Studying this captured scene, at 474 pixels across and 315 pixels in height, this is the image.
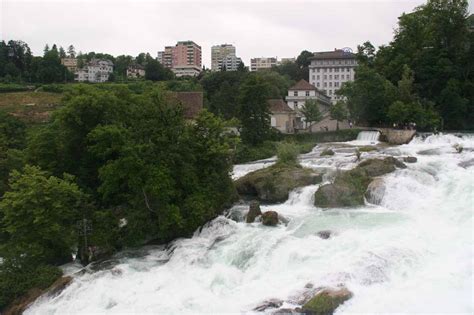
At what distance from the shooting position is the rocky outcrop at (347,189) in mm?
22906

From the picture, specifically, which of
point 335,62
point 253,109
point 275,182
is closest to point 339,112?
point 253,109

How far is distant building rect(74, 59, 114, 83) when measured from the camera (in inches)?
4502

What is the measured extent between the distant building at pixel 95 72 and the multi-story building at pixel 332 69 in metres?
58.2

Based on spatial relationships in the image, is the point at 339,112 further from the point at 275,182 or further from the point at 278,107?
the point at 275,182

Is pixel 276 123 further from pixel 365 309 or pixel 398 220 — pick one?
pixel 365 309

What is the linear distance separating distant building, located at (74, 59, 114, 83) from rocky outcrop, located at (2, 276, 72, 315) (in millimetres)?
104649

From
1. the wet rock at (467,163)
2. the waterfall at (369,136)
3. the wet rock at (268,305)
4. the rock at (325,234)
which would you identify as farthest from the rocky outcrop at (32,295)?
the waterfall at (369,136)

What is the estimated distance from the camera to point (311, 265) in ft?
52.1

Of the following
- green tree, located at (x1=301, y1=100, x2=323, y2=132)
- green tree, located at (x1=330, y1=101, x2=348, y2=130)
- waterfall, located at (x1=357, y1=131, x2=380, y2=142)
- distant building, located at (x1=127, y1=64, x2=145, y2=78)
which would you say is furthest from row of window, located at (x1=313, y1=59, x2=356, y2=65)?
distant building, located at (x1=127, y1=64, x2=145, y2=78)

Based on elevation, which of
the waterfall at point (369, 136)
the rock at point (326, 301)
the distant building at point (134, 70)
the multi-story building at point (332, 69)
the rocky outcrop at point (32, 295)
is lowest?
the rocky outcrop at point (32, 295)

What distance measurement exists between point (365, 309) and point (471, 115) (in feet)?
139

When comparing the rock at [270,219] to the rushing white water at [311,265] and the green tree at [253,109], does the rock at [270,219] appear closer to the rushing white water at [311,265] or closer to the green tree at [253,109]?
the rushing white water at [311,265]

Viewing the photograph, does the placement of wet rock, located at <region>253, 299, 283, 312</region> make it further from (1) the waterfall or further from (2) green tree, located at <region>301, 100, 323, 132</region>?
(2) green tree, located at <region>301, 100, 323, 132</region>

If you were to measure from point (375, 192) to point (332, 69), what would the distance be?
7281 cm
